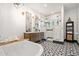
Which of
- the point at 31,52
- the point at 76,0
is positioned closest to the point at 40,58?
the point at 31,52

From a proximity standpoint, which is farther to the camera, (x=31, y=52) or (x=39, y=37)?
(x=39, y=37)

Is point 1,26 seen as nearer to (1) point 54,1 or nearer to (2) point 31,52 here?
(2) point 31,52

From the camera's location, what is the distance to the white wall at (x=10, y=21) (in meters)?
1.15

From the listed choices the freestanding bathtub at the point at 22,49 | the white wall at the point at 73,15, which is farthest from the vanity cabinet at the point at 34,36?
the white wall at the point at 73,15

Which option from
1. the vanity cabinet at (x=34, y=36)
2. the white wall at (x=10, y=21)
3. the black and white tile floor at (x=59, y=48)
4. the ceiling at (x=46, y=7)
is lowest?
the black and white tile floor at (x=59, y=48)

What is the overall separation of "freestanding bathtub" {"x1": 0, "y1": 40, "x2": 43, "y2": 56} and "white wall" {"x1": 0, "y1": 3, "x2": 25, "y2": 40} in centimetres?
18

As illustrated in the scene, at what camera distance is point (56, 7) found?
4.00 ft

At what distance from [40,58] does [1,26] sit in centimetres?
78

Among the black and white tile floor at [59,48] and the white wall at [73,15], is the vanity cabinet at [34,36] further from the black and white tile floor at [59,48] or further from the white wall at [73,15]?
the white wall at [73,15]

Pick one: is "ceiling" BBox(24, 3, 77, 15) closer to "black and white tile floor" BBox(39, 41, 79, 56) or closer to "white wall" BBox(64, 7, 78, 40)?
"white wall" BBox(64, 7, 78, 40)

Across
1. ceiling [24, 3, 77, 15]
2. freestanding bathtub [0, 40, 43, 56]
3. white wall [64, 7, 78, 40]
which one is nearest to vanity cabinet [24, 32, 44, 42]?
freestanding bathtub [0, 40, 43, 56]

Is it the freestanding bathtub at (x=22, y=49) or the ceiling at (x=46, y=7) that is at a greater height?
the ceiling at (x=46, y=7)

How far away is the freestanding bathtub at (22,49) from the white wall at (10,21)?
175 millimetres

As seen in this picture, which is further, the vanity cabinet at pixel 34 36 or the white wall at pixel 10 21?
the vanity cabinet at pixel 34 36
